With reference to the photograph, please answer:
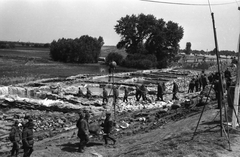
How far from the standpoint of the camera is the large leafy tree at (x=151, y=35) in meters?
60.2

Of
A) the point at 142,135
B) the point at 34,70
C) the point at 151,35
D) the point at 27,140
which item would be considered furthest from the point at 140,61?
the point at 27,140

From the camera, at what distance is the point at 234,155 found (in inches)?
272

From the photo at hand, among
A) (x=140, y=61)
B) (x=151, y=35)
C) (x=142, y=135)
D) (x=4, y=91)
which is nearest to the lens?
(x=142, y=135)

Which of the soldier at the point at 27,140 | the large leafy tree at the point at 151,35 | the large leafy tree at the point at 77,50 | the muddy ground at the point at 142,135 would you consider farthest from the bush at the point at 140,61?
the soldier at the point at 27,140

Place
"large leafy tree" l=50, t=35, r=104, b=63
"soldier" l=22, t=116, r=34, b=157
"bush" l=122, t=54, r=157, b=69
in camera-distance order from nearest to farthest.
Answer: "soldier" l=22, t=116, r=34, b=157, "bush" l=122, t=54, r=157, b=69, "large leafy tree" l=50, t=35, r=104, b=63

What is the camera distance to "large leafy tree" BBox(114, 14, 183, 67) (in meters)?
60.2

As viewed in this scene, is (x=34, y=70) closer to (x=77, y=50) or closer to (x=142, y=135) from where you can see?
(x=77, y=50)

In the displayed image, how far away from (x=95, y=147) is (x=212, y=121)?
4.28 metres

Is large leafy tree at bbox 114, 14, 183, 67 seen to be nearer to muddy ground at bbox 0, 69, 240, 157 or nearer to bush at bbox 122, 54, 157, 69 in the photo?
bush at bbox 122, 54, 157, 69

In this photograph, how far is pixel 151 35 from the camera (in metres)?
61.6

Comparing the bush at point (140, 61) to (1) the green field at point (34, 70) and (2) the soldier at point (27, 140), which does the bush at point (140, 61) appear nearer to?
(1) the green field at point (34, 70)

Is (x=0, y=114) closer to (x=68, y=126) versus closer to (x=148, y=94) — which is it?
(x=68, y=126)

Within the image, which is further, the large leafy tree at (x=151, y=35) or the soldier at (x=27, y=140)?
the large leafy tree at (x=151, y=35)

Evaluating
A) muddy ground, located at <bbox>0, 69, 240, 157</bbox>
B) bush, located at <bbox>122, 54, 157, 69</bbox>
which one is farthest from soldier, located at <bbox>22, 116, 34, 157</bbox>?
bush, located at <bbox>122, 54, 157, 69</bbox>
